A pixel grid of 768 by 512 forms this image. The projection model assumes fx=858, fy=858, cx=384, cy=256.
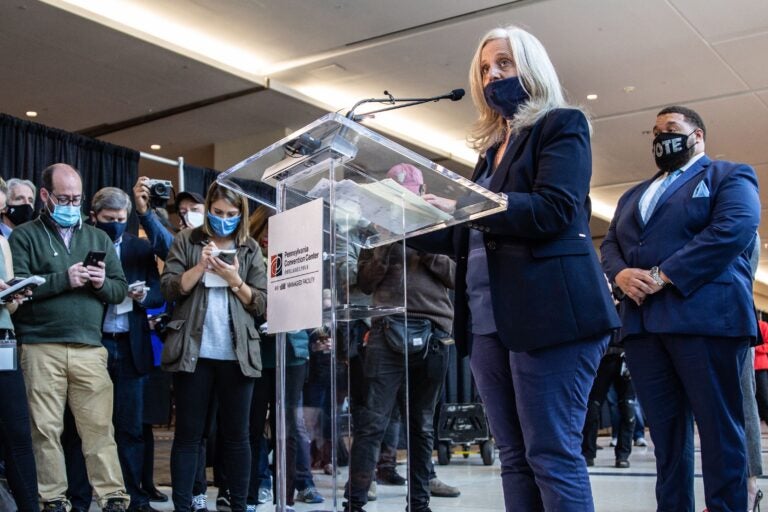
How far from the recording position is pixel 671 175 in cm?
293

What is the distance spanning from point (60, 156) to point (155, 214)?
165 cm

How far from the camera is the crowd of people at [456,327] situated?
5.93 feet

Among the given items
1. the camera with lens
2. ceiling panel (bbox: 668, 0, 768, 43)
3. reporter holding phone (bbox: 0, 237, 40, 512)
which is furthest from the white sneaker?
ceiling panel (bbox: 668, 0, 768, 43)

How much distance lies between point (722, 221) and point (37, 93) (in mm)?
6149

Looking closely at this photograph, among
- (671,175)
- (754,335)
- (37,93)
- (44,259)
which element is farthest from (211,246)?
(37,93)

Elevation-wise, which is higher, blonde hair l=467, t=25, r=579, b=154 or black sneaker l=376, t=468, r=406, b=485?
blonde hair l=467, t=25, r=579, b=154

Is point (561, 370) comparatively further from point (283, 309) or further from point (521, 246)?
point (283, 309)

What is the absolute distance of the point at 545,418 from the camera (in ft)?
5.82

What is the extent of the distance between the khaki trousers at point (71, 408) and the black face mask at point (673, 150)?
2.28 m

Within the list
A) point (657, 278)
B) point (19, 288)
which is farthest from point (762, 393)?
point (19, 288)

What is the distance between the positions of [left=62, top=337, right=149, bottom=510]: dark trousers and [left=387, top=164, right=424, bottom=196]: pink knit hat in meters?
2.43

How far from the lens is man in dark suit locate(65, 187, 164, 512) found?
148 inches

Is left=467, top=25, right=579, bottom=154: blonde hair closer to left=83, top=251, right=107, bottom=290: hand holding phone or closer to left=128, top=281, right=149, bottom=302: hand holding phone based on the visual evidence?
left=83, top=251, right=107, bottom=290: hand holding phone

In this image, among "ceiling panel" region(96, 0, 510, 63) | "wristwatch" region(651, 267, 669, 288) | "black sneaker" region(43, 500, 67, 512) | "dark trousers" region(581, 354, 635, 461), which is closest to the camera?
"wristwatch" region(651, 267, 669, 288)
